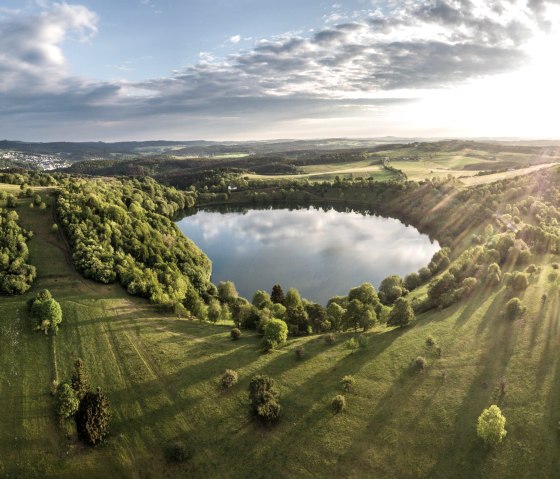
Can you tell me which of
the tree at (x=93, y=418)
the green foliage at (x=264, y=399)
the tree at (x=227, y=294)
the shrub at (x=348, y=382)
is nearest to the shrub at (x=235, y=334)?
the green foliage at (x=264, y=399)

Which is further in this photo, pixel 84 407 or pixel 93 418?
pixel 84 407

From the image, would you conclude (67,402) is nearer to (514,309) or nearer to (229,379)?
(229,379)

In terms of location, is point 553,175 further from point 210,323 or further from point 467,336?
point 210,323

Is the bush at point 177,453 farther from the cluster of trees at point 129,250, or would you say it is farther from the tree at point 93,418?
the cluster of trees at point 129,250

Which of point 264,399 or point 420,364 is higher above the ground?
point 420,364

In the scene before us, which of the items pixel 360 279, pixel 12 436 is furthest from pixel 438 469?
pixel 360 279

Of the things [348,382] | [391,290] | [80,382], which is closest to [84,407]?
[80,382]

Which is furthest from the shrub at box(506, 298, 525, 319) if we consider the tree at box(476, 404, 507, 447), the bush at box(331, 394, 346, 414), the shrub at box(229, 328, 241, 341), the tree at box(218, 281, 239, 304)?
the tree at box(218, 281, 239, 304)
